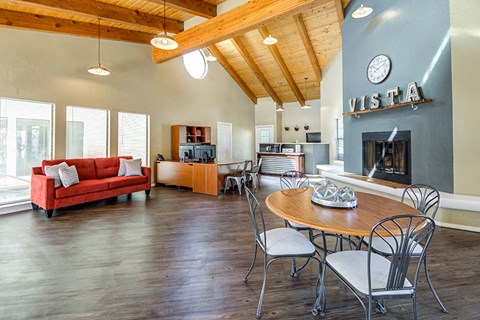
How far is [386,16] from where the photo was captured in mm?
4488

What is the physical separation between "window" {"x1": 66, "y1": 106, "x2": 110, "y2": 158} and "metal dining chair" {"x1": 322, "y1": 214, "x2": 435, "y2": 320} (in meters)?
5.77

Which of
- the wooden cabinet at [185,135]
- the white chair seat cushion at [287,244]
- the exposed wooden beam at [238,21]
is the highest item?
the exposed wooden beam at [238,21]

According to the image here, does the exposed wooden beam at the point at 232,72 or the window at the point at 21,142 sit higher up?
the exposed wooden beam at the point at 232,72

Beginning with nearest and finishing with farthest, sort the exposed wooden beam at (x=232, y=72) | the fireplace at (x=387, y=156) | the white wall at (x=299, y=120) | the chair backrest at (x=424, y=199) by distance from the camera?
the chair backrest at (x=424, y=199) → the fireplace at (x=387, y=156) → the exposed wooden beam at (x=232, y=72) → the white wall at (x=299, y=120)

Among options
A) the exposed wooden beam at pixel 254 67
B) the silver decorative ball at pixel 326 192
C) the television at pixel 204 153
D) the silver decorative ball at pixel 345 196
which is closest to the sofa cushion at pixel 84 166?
the television at pixel 204 153

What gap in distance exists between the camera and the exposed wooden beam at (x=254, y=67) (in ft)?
25.2

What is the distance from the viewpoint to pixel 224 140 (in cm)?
941

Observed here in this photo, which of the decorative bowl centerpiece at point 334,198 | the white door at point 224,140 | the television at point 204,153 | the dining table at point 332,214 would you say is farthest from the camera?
the white door at point 224,140

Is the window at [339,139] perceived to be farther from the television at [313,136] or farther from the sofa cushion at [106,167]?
the sofa cushion at [106,167]

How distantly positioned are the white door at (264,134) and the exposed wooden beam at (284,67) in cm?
172

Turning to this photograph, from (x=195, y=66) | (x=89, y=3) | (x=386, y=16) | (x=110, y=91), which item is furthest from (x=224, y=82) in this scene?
(x=386, y=16)

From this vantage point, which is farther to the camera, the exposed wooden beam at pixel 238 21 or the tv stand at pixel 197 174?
the tv stand at pixel 197 174

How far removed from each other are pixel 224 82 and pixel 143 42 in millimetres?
3530

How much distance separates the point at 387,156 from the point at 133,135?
234 inches
